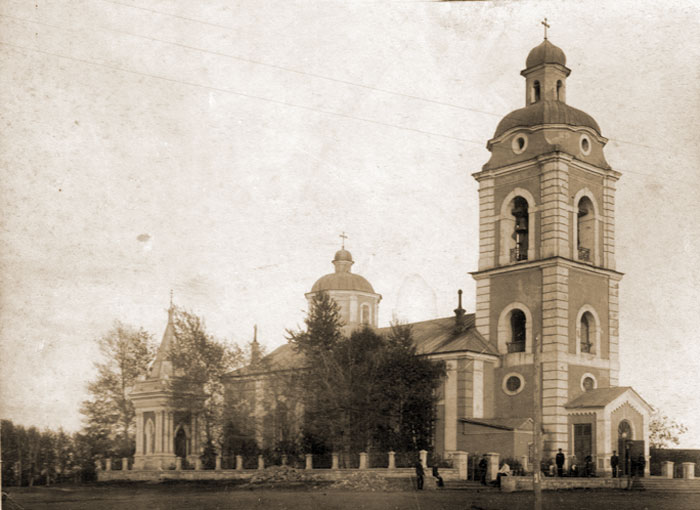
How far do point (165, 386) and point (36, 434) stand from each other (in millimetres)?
12719

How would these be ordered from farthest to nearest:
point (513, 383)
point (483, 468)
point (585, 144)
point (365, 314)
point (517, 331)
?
point (365, 314) < point (517, 331) < point (585, 144) < point (513, 383) < point (483, 468)

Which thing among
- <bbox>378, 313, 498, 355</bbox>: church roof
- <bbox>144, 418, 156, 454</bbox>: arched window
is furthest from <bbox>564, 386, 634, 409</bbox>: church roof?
<bbox>144, 418, 156, 454</bbox>: arched window

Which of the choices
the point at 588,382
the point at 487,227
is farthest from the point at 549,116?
the point at 588,382

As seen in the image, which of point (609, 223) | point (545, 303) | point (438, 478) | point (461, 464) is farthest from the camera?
point (609, 223)

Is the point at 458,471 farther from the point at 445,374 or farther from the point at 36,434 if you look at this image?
the point at 36,434

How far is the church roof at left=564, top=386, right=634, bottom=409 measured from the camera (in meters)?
31.9

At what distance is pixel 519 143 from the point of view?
3475cm

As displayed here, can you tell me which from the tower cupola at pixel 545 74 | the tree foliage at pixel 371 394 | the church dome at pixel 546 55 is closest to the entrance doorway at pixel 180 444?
the tree foliage at pixel 371 394

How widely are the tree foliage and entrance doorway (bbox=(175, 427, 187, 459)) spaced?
7.11 meters

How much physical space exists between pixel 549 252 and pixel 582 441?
667cm

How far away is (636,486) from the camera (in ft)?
92.4

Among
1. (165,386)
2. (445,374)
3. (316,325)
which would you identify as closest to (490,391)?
(445,374)

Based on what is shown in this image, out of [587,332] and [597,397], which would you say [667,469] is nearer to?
[597,397]

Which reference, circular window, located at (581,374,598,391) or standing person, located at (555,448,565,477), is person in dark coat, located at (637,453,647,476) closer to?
standing person, located at (555,448,565,477)
